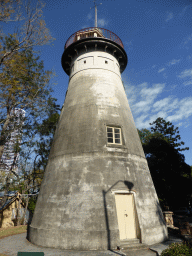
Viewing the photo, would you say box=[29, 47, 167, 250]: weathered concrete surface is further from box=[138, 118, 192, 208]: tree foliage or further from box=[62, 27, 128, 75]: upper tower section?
box=[138, 118, 192, 208]: tree foliage

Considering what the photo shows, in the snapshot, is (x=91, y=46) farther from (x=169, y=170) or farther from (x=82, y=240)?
(x=169, y=170)

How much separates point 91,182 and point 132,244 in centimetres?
341

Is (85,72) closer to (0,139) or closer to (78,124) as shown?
(78,124)

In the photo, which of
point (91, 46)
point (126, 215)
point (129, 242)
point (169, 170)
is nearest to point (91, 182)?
point (126, 215)

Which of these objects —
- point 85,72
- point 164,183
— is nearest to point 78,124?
point 85,72

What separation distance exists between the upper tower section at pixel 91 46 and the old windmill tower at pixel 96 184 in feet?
14.2

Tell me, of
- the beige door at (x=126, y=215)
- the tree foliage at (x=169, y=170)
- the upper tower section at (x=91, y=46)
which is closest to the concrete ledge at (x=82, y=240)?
the beige door at (x=126, y=215)

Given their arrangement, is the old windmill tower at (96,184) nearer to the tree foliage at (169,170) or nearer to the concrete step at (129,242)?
the concrete step at (129,242)

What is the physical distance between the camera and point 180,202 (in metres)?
22.4

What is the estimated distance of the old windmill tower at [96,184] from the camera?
7379 mm

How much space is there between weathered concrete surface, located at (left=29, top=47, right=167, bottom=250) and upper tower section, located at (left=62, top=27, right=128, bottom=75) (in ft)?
15.6

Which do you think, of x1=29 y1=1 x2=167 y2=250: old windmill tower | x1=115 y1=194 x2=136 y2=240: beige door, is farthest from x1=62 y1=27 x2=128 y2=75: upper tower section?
x1=115 y1=194 x2=136 y2=240: beige door

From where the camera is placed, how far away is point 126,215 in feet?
27.0

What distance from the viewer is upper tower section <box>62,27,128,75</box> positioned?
46.7 ft
